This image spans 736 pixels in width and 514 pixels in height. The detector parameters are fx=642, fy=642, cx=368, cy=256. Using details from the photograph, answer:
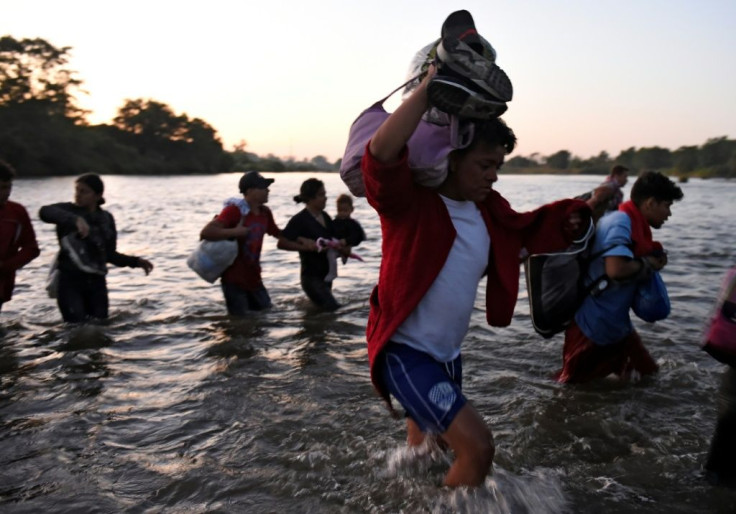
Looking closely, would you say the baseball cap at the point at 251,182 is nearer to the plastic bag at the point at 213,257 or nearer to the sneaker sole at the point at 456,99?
the plastic bag at the point at 213,257

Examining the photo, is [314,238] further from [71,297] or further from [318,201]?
[71,297]

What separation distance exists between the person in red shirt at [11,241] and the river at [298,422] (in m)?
0.77

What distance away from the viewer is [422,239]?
278 cm

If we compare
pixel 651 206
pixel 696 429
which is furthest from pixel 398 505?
pixel 651 206

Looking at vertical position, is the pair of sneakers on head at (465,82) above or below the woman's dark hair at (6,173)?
above

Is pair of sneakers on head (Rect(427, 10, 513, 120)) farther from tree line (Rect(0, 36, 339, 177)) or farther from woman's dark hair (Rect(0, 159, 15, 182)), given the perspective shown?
tree line (Rect(0, 36, 339, 177))

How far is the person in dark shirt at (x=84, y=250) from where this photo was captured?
6676 millimetres

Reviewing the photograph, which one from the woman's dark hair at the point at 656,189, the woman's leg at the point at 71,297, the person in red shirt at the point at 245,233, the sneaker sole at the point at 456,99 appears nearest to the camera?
the sneaker sole at the point at 456,99

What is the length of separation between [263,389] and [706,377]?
3965mm

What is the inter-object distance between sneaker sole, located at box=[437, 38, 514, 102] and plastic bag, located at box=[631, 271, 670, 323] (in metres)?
2.81

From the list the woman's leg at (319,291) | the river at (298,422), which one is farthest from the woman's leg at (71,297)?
the woman's leg at (319,291)

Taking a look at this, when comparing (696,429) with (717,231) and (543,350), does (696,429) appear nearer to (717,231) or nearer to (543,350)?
(543,350)

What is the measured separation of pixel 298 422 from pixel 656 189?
3.20 m

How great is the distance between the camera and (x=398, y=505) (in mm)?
3396
